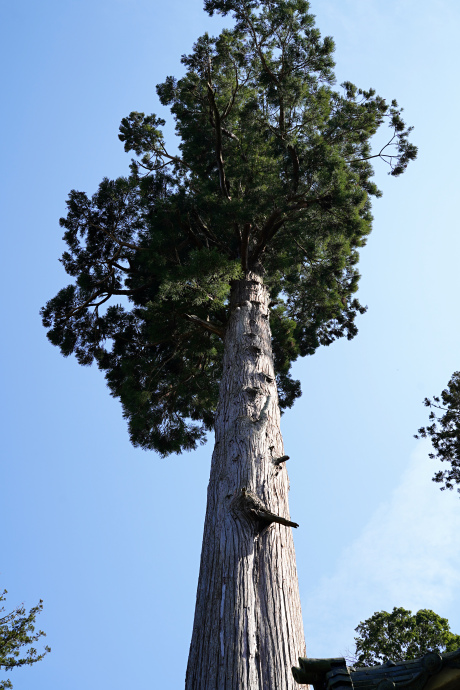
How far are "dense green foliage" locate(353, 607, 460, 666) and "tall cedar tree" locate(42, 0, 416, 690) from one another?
180 inches

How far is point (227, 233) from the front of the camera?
8.14 m

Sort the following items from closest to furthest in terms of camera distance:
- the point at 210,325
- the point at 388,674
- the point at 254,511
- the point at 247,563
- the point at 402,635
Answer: the point at 388,674 → the point at 247,563 → the point at 254,511 → the point at 210,325 → the point at 402,635

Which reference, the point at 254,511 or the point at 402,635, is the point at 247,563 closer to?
the point at 254,511

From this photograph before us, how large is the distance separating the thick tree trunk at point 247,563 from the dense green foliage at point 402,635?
6.90 m

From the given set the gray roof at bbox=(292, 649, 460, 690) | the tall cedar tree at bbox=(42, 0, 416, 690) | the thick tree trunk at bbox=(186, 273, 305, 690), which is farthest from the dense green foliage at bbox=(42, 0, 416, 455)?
the gray roof at bbox=(292, 649, 460, 690)

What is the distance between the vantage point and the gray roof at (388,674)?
262 centimetres

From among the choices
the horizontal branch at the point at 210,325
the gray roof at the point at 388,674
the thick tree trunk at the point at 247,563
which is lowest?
the gray roof at the point at 388,674

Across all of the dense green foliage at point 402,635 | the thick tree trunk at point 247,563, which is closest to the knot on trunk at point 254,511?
the thick tree trunk at point 247,563

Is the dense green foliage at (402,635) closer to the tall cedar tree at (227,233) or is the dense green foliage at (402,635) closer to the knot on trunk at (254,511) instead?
the tall cedar tree at (227,233)

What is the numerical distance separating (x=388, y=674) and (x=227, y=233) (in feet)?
20.8

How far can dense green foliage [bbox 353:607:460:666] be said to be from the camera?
985cm

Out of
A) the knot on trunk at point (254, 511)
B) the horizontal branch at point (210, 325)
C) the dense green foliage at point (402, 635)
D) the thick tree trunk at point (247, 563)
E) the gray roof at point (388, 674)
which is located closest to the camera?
the gray roof at point (388, 674)

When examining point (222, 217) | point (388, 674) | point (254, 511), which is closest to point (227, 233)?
point (222, 217)

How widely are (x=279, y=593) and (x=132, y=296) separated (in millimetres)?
6172
